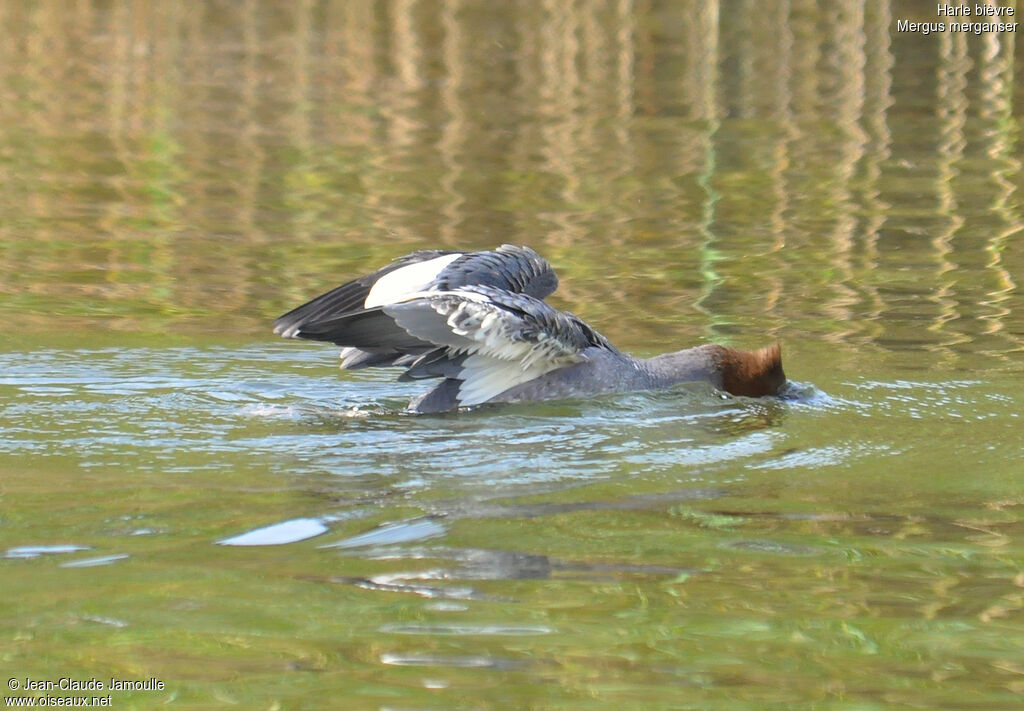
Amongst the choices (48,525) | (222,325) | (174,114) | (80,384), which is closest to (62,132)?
(174,114)

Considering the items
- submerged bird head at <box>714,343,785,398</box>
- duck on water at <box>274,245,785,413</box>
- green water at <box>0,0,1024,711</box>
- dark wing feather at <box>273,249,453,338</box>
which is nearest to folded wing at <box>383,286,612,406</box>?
duck on water at <box>274,245,785,413</box>

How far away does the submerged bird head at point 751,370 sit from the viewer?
843 cm

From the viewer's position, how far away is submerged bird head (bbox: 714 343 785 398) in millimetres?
8430

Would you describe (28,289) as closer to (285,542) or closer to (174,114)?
(285,542)

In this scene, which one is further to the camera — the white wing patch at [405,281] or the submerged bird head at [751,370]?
the submerged bird head at [751,370]

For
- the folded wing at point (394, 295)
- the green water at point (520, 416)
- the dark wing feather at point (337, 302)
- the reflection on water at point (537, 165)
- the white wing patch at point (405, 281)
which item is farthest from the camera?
the reflection on water at point (537, 165)

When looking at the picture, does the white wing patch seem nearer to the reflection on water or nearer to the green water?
the green water

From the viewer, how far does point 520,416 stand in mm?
8133

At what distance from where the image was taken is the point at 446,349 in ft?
26.4

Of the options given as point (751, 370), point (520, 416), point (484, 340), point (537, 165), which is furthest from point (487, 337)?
point (537, 165)

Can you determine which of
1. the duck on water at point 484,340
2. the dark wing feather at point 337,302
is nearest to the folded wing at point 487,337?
the duck on water at point 484,340

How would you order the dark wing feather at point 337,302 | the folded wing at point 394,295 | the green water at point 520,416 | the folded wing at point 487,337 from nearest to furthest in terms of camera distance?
1. the green water at point 520,416
2. the folded wing at point 487,337
3. the folded wing at point 394,295
4. the dark wing feather at point 337,302

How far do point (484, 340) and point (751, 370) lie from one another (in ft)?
5.22

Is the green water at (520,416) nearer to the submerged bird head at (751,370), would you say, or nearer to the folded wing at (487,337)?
the submerged bird head at (751,370)
